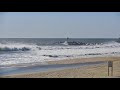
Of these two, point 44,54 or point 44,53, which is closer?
point 44,54

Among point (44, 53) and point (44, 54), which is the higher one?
point (44, 53)
